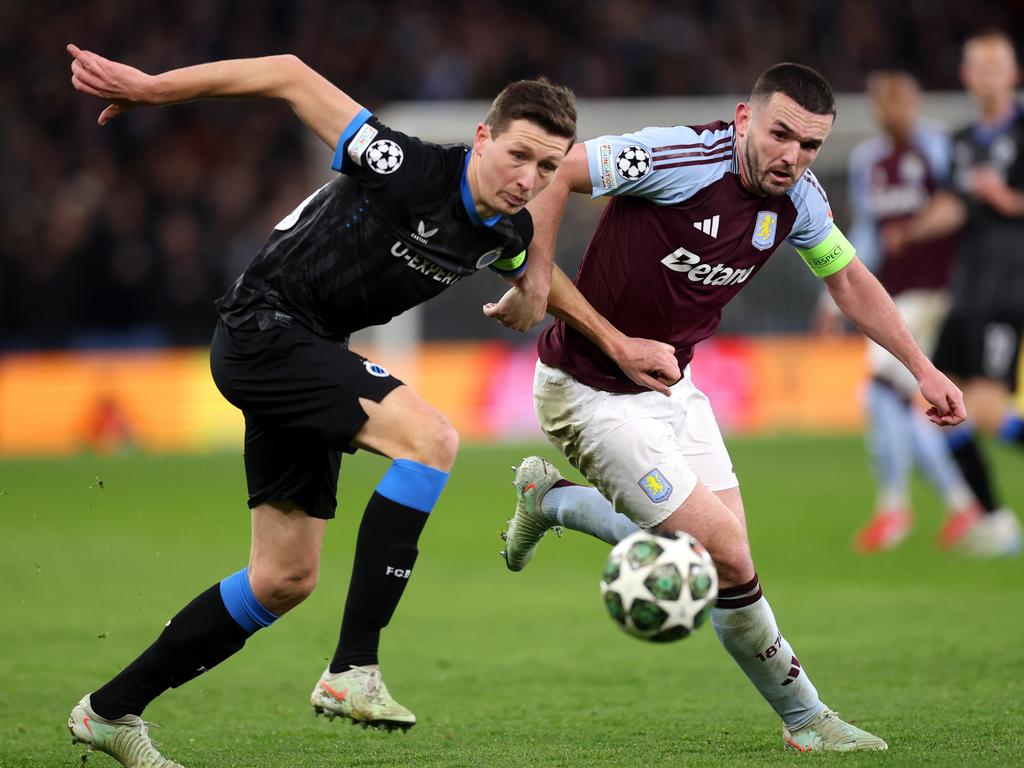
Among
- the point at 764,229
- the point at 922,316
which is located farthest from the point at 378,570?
the point at 922,316

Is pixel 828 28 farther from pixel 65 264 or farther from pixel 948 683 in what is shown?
pixel 948 683

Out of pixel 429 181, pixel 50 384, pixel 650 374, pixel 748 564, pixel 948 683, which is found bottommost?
pixel 50 384

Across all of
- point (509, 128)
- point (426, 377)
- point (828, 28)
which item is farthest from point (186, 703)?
point (828, 28)

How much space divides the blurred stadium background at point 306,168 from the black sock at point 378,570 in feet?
41.3

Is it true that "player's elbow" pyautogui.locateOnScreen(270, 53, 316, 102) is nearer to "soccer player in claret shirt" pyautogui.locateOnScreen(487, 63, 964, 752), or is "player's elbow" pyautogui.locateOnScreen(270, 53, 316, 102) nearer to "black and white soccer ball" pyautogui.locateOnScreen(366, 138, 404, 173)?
"black and white soccer ball" pyautogui.locateOnScreen(366, 138, 404, 173)

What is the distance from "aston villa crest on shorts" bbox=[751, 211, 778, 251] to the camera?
5289mm

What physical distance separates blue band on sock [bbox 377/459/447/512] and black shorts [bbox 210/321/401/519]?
0.60ft

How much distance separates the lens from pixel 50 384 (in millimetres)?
17703

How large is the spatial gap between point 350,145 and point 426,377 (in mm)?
13730

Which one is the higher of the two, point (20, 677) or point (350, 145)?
point (350, 145)

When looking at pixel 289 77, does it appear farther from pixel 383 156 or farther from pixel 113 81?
pixel 113 81

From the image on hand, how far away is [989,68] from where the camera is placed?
10.0m

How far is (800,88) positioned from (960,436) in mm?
5729

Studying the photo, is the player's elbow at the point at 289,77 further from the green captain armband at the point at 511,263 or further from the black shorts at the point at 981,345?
the black shorts at the point at 981,345
